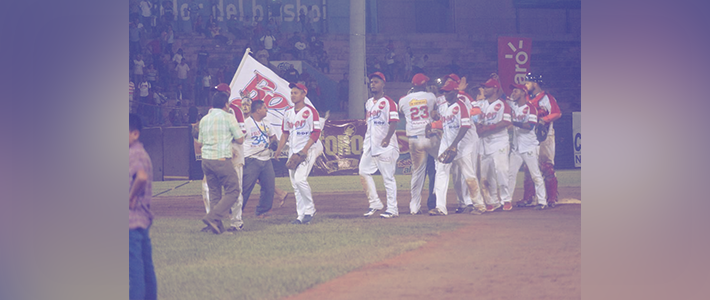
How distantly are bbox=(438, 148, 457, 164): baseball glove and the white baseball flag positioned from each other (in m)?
3.92

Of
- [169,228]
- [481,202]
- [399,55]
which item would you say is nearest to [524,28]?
[399,55]

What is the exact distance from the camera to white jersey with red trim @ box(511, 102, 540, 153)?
1009cm

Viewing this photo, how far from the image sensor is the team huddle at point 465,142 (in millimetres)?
9523

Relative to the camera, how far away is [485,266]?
23.6 feet

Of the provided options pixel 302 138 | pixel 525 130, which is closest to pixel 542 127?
pixel 525 130

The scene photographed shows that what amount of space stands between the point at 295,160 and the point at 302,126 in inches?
15.9

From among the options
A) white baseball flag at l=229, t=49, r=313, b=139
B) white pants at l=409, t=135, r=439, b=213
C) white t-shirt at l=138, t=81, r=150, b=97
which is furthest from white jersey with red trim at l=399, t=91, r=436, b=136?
white t-shirt at l=138, t=81, r=150, b=97

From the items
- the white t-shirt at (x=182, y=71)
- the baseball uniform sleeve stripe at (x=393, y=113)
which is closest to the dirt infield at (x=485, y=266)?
the baseball uniform sleeve stripe at (x=393, y=113)

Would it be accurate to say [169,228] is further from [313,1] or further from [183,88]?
[313,1]

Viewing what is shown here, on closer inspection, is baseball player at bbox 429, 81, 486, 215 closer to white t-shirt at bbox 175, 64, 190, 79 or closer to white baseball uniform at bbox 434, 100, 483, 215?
white baseball uniform at bbox 434, 100, 483, 215
